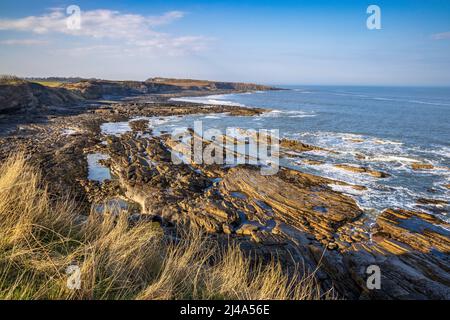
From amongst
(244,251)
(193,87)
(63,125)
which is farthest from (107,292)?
(193,87)

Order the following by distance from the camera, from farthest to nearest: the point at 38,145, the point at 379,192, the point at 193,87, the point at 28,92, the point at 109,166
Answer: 1. the point at 193,87
2. the point at 28,92
3. the point at 38,145
4. the point at 109,166
5. the point at 379,192

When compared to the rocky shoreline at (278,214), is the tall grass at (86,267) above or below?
above

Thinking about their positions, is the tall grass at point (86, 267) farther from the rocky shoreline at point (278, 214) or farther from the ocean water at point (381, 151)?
the ocean water at point (381, 151)

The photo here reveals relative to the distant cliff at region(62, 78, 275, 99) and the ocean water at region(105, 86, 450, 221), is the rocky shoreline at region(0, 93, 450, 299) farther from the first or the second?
the distant cliff at region(62, 78, 275, 99)

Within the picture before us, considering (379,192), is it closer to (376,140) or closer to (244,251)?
(244,251)

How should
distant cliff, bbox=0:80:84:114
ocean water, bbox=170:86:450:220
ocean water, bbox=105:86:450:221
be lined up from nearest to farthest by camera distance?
ocean water, bbox=105:86:450:221, ocean water, bbox=170:86:450:220, distant cliff, bbox=0:80:84:114

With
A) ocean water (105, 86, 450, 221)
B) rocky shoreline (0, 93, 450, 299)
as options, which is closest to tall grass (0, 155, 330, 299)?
rocky shoreline (0, 93, 450, 299)

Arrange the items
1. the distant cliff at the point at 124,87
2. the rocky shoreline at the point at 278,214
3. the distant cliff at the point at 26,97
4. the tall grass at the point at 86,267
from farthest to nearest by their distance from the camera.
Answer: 1. the distant cliff at the point at 124,87
2. the distant cliff at the point at 26,97
3. the rocky shoreline at the point at 278,214
4. the tall grass at the point at 86,267

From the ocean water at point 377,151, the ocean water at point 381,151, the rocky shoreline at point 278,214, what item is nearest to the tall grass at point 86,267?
the rocky shoreline at point 278,214

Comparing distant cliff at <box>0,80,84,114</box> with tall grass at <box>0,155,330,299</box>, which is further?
distant cliff at <box>0,80,84,114</box>
